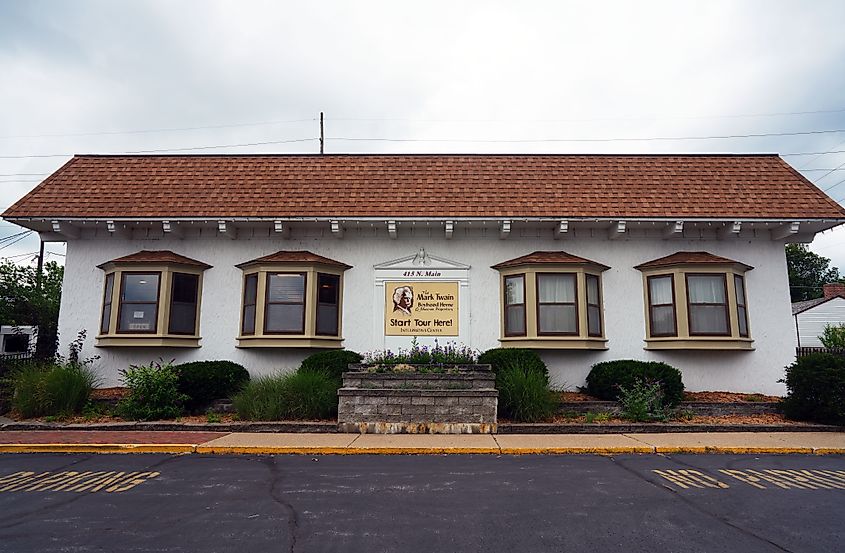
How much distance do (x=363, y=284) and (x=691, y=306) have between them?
7.88 metres

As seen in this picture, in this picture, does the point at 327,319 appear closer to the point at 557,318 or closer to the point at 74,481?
the point at 557,318

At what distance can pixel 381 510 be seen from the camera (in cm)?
624

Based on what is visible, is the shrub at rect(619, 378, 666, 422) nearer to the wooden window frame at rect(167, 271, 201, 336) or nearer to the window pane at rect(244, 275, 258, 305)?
the window pane at rect(244, 275, 258, 305)

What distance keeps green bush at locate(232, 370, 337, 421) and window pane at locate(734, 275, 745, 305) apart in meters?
9.75

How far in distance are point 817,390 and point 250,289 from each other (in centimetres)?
1250

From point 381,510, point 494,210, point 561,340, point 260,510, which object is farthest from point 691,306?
point 260,510

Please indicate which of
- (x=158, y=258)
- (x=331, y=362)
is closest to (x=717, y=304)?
(x=331, y=362)

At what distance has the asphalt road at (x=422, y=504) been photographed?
5.25 metres

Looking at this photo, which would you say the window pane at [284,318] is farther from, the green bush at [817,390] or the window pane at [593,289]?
the green bush at [817,390]

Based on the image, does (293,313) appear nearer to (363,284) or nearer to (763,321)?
(363,284)

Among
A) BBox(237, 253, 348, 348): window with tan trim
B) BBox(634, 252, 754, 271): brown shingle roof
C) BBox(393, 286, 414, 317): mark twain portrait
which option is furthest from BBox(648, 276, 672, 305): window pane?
BBox(237, 253, 348, 348): window with tan trim

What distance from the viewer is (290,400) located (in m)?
11.9

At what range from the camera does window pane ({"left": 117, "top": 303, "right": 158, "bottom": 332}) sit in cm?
1426

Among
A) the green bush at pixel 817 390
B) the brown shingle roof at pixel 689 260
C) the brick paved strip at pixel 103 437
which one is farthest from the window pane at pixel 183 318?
the green bush at pixel 817 390
